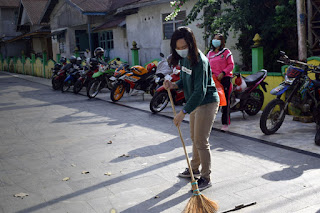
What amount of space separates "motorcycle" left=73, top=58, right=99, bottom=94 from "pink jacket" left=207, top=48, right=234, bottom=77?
7504mm

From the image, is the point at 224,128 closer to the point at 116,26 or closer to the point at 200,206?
the point at 200,206

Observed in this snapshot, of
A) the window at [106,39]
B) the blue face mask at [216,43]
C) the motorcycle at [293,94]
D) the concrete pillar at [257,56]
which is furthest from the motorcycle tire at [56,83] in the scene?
the motorcycle at [293,94]

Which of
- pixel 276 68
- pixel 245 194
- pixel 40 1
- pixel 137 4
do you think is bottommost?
pixel 245 194

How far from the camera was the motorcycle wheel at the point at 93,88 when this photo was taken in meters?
13.3

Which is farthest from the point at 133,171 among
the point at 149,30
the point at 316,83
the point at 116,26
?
the point at 116,26

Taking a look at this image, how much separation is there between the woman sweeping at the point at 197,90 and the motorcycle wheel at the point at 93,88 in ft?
29.2

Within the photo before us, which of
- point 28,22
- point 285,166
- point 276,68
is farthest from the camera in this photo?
point 28,22

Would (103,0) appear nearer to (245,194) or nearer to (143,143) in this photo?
(143,143)

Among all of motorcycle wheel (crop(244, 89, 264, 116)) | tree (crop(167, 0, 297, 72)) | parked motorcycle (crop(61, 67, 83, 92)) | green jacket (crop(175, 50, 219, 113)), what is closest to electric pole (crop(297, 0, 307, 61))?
motorcycle wheel (crop(244, 89, 264, 116))

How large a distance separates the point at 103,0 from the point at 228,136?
19.8 metres

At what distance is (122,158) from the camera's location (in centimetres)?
601

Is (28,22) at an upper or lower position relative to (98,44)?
upper

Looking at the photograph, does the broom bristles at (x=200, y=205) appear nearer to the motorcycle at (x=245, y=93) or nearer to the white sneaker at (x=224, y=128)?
→ the white sneaker at (x=224, y=128)

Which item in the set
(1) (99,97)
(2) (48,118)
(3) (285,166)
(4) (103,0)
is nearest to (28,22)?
(4) (103,0)
